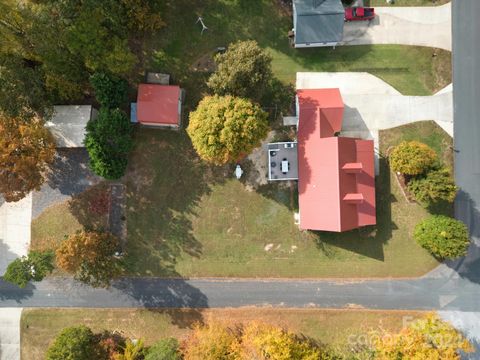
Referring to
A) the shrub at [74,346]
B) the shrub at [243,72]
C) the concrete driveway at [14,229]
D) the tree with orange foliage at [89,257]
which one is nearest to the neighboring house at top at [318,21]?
the shrub at [243,72]

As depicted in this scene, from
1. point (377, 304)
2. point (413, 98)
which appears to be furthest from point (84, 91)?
point (377, 304)

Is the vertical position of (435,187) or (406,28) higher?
(406,28)

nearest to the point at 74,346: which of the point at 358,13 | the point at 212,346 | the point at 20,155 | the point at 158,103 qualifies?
the point at 212,346

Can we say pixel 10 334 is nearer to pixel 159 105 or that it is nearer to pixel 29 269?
pixel 29 269

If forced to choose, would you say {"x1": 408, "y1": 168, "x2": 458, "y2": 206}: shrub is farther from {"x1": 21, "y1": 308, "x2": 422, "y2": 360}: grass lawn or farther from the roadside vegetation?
{"x1": 21, "y1": 308, "x2": 422, "y2": 360}: grass lawn

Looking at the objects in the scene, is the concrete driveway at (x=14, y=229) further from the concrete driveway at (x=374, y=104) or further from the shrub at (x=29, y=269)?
the concrete driveway at (x=374, y=104)

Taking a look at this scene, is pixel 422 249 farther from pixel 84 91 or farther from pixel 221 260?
pixel 84 91
